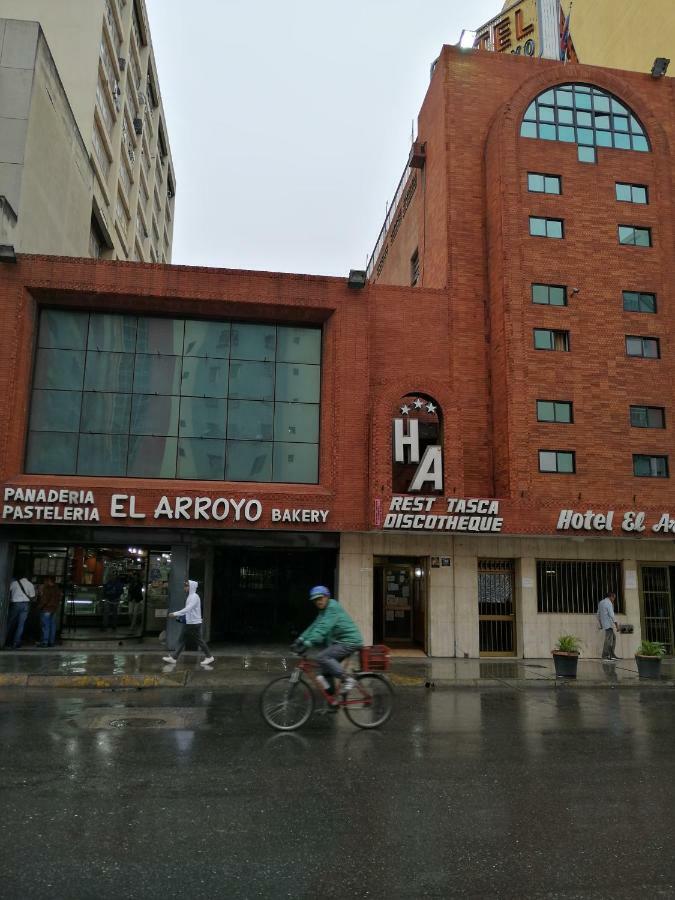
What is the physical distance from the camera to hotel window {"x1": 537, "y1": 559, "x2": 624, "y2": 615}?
2002 centimetres

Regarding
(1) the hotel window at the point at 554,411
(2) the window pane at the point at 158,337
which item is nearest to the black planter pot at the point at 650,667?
(1) the hotel window at the point at 554,411

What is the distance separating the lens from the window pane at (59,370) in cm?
1934

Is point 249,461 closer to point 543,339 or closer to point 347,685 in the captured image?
point 543,339

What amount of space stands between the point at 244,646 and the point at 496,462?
9237 millimetres

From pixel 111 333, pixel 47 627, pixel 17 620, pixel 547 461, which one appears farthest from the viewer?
pixel 547 461

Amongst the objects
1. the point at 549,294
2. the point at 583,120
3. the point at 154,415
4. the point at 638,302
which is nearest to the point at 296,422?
the point at 154,415

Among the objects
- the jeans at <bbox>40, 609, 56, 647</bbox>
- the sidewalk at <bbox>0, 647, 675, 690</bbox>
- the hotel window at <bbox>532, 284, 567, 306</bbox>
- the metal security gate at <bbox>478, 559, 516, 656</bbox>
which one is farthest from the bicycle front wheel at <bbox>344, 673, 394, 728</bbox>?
the hotel window at <bbox>532, 284, 567, 306</bbox>

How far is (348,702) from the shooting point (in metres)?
9.45

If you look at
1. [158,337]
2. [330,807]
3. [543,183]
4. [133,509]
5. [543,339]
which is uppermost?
[543,183]

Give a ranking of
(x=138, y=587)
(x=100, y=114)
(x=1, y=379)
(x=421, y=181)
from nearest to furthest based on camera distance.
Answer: (x=1, y=379), (x=138, y=587), (x=421, y=181), (x=100, y=114)

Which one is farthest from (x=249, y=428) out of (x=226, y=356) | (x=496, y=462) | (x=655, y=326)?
(x=655, y=326)

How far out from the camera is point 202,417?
19.7 metres

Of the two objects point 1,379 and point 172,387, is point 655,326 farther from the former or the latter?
point 1,379

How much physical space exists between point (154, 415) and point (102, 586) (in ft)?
16.5
